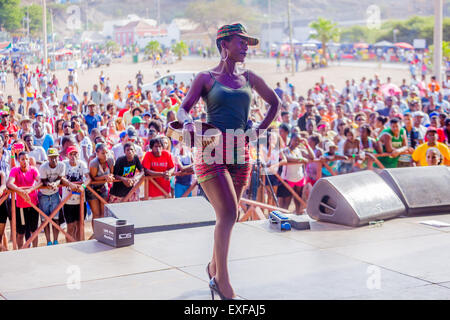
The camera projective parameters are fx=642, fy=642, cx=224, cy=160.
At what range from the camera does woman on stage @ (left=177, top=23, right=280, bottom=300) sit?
14.5 ft

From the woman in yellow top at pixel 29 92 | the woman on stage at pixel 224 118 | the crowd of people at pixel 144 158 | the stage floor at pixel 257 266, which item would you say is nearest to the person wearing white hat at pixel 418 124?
the crowd of people at pixel 144 158

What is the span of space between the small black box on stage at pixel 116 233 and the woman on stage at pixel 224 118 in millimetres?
1829

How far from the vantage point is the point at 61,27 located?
92.2m

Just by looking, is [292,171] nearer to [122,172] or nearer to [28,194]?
[122,172]

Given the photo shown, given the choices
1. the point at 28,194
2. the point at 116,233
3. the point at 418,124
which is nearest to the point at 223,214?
the point at 116,233

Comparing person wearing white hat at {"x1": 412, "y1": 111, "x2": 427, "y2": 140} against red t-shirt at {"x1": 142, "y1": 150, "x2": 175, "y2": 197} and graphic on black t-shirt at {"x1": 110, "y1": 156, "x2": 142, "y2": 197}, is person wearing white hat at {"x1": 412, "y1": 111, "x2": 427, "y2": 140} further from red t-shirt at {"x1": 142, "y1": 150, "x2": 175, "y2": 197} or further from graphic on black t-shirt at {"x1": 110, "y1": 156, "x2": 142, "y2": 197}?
graphic on black t-shirt at {"x1": 110, "y1": 156, "x2": 142, "y2": 197}

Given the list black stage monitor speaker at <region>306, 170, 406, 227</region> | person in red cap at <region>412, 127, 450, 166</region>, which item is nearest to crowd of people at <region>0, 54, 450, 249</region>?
person in red cap at <region>412, 127, 450, 166</region>

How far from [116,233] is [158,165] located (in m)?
2.95

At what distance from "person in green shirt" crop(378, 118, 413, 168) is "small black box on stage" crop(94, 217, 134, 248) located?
18.6 ft

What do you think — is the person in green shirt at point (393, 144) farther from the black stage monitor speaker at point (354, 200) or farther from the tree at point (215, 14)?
the tree at point (215, 14)

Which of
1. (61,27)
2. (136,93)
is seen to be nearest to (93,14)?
(61,27)

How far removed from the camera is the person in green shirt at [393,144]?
34.8 feet

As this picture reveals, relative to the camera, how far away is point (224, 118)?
14.7ft
